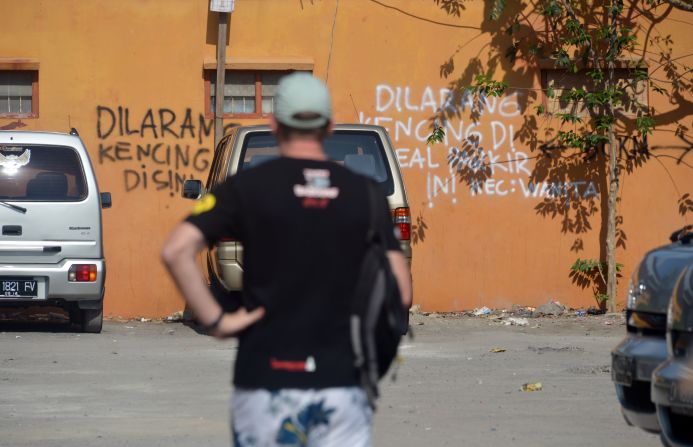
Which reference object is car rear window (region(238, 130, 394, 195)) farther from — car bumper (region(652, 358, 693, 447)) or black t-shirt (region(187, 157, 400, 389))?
black t-shirt (region(187, 157, 400, 389))

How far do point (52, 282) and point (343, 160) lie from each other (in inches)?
110

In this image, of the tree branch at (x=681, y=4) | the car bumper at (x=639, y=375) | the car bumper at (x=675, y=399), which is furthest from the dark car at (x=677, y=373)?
the tree branch at (x=681, y=4)

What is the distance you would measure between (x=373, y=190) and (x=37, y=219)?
28.4 feet

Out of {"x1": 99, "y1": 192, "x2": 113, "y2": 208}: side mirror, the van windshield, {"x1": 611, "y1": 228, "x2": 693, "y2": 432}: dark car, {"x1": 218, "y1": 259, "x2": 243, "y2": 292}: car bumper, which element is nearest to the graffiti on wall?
{"x1": 99, "y1": 192, "x2": 113, "y2": 208}: side mirror

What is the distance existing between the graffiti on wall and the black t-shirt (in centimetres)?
1117

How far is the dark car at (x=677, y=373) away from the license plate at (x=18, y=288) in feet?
23.9

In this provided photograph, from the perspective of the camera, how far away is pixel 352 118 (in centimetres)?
1474

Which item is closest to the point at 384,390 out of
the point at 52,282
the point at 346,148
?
the point at 346,148

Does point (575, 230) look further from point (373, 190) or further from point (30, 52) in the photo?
point (373, 190)

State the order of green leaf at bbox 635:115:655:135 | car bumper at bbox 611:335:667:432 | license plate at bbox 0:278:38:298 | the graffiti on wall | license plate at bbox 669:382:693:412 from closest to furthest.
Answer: license plate at bbox 669:382:693:412 < car bumper at bbox 611:335:667:432 < license plate at bbox 0:278:38:298 < green leaf at bbox 635:115:655:135 < the graffiti on wall

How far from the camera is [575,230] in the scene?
15.0 m

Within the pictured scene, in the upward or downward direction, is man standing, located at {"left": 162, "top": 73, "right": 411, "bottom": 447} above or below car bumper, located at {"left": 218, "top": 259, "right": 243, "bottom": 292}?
above

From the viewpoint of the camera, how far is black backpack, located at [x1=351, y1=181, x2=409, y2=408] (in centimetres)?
362

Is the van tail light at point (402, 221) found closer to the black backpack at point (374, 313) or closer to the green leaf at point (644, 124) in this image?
the green leaf at point (644, 124)
